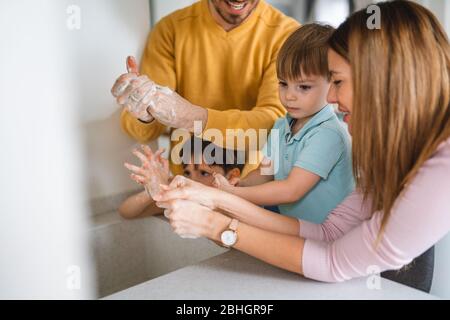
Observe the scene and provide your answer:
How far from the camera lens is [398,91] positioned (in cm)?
82

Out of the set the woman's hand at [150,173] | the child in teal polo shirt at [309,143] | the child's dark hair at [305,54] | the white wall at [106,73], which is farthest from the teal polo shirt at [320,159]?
the white wall at [106,73]

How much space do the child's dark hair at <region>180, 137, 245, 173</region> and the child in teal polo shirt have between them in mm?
239

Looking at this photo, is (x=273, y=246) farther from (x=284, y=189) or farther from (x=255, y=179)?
(x=255, y=179)

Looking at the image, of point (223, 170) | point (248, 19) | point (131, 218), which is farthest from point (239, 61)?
point (131, 218)

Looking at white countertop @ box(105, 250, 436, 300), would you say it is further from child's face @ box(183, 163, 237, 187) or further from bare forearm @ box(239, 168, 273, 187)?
child's face @ box(183, 163, 237, 187)

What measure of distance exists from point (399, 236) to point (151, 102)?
659 millimetres

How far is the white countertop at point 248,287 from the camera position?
83 cm

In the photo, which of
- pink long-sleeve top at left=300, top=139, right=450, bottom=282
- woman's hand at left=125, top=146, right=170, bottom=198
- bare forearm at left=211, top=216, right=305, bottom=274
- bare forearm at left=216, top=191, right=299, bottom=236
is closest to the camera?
pink long-sleeve top at left=300, top=139, right=450, bottom=282

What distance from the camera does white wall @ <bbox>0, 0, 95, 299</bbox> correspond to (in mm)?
795

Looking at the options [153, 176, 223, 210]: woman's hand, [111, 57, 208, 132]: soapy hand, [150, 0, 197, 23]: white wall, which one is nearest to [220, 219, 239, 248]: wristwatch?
[153, 176, 223, 210]: woman's hand

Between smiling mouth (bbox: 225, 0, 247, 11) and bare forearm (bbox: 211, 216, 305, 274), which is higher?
smiling mouth (bbox: 225, 0, 247, 11)
